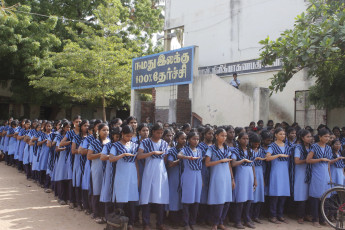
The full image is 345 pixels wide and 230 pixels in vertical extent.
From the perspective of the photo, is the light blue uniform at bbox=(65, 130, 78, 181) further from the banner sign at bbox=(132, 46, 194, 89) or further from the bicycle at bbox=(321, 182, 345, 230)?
the banner sign at bbox=(132, 46, 194, 89)

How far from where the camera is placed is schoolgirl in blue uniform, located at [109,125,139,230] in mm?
4398

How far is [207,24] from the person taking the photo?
48.3 feet

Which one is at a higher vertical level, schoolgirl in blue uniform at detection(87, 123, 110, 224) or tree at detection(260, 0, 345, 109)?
tree at detection(260, 0, 345, 109)

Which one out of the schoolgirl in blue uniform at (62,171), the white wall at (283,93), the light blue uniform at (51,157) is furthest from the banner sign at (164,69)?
the schoolgirl in blue uniform at (62,171)

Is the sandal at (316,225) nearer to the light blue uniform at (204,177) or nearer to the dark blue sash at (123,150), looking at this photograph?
the light blue uniform at (204,177)

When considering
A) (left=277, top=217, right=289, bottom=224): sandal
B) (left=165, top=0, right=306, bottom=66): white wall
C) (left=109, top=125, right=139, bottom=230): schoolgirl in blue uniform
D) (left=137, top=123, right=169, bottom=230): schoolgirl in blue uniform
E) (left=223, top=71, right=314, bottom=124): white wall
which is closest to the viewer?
(left=109, top=125, right=139, bottom=230): schoolgirl in blue uniform

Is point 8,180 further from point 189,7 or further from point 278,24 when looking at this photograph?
point 189,7

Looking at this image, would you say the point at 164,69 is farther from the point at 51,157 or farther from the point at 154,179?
the point at 154,179

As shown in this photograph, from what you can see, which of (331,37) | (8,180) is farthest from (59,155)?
(331,37)

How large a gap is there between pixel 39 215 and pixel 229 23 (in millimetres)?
10838

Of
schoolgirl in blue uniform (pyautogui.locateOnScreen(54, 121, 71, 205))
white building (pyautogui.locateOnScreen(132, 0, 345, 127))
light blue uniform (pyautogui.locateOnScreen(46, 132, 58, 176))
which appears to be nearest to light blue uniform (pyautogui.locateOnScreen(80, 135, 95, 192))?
schoolgirl in blue uniform (pyautogui.locateOnScreen(54, 121, 71, 205))

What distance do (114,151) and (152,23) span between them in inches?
781

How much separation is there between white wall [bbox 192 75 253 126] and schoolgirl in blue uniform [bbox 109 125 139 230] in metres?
5.87

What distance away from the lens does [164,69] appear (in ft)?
39.7
